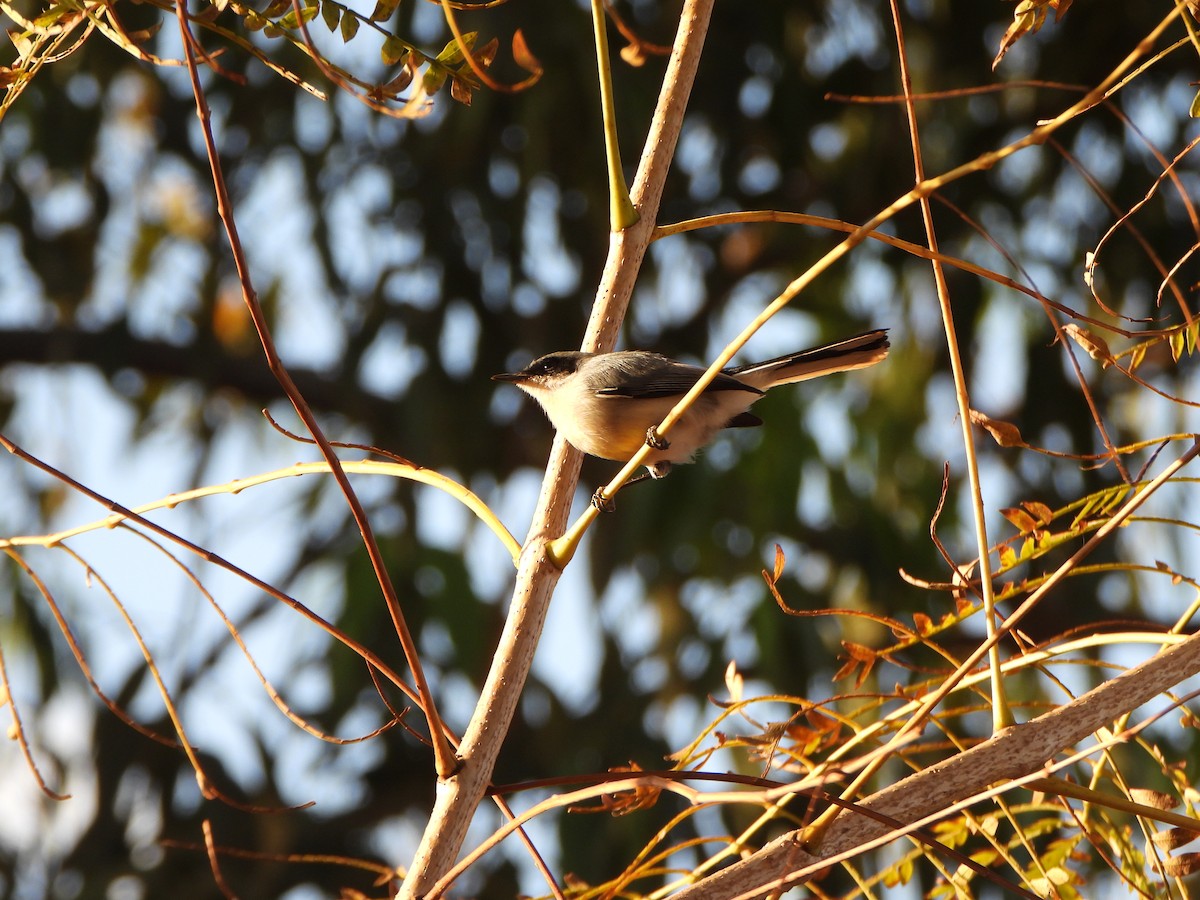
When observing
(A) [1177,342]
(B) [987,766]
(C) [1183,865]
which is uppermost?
(A) [1177,342]

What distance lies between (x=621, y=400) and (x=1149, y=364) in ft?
11.9

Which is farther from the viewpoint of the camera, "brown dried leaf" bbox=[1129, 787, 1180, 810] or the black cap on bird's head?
the black cap on bird's head

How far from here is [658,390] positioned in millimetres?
2539

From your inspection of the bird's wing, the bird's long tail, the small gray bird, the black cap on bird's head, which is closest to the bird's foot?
the small gray bird

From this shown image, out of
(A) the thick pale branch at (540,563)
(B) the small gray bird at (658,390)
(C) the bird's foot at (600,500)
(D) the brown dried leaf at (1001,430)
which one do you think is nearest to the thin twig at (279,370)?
(A) the thick pale branch at (540,563)

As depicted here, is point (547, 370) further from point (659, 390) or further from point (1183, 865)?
point (1183, 865)

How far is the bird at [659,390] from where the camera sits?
2256 mm

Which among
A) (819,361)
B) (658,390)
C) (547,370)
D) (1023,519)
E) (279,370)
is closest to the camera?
(279,370)

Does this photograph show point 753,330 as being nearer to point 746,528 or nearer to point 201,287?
point 746,528

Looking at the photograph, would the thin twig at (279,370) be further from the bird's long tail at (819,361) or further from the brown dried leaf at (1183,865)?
the bird's long tail at (819,361)

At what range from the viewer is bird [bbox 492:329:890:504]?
2256 mm

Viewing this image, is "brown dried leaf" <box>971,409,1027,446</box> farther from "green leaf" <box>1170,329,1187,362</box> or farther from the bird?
the bird

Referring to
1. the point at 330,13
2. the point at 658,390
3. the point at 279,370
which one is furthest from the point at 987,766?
the point at 658,390

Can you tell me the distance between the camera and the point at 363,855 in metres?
5.62
